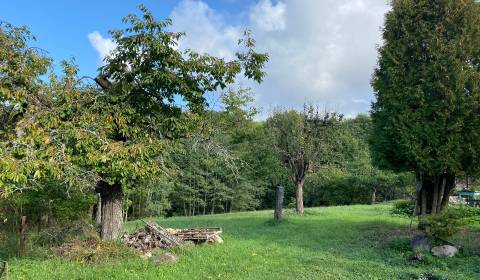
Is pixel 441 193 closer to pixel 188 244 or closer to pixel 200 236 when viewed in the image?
pixel 200 236

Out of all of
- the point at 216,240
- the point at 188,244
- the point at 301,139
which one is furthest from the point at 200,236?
the point at 301,139

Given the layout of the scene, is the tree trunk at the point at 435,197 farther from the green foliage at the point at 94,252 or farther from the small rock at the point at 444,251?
the green foliage at the point at 94,252

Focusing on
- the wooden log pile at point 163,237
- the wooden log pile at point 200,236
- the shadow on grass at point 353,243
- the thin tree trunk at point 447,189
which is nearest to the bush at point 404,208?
the shadow on grass at point 353,243

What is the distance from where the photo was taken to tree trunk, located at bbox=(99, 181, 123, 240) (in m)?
10.7

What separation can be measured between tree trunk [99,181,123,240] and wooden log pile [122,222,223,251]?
395mm

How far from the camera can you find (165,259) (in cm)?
898

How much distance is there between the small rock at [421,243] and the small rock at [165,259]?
5.20 m

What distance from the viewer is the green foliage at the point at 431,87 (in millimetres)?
11461

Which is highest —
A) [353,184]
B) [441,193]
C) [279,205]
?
[353,184]

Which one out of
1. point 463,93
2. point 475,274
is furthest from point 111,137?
point 463,93

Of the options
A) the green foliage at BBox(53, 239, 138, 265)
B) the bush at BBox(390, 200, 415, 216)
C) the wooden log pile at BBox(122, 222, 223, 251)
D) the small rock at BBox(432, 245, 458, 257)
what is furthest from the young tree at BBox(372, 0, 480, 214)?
the green foliage at BBox(53, 239, 138, 265)

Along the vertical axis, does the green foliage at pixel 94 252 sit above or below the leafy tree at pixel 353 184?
below

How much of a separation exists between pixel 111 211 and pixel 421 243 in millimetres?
7531

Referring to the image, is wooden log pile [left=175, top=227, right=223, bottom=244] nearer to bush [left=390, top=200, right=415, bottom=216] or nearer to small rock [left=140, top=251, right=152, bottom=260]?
small rock [left=140, top=251, right=152, bottom=260]
